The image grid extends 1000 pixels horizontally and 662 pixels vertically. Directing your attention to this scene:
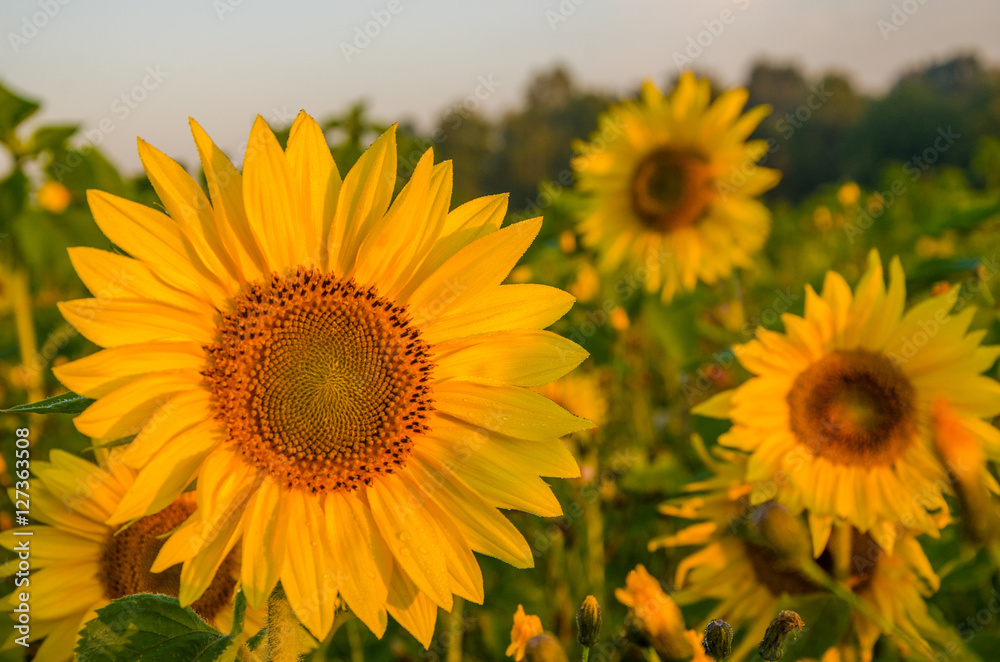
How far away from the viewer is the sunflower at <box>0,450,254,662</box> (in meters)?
1.51

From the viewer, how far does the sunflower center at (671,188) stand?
14.7 ft

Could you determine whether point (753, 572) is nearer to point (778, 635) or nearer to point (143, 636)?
point (778, 635)

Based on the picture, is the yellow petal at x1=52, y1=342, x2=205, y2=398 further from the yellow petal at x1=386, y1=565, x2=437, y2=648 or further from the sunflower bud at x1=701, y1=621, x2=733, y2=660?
the sunflower bud at x1=701, y1=621, x2=733, y2=660

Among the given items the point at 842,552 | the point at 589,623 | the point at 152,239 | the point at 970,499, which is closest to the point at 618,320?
the point at 842,552

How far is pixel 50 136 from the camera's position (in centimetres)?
249

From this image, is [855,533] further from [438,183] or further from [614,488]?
[438,183]

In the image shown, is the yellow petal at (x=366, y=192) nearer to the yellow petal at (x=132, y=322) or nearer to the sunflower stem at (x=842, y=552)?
the yellow petal at (x=132, y=322)

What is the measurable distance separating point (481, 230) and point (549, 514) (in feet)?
1.72

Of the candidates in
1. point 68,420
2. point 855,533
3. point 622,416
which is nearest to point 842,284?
point 855,533

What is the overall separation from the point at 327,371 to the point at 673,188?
3535 mm

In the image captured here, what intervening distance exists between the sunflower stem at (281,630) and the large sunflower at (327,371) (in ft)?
0.17

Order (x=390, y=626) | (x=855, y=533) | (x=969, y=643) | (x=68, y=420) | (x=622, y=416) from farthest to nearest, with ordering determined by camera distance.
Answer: (x=622, y=416), (x=68, y=420), (x=390, y=626), (x=855, y=533), (x=969, y=643)

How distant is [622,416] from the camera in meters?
4.81

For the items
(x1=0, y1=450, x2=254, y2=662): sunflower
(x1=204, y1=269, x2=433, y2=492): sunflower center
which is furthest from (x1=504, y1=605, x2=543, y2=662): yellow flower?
(x1=0, y1=450, x2=254, y2=662): sunflower
